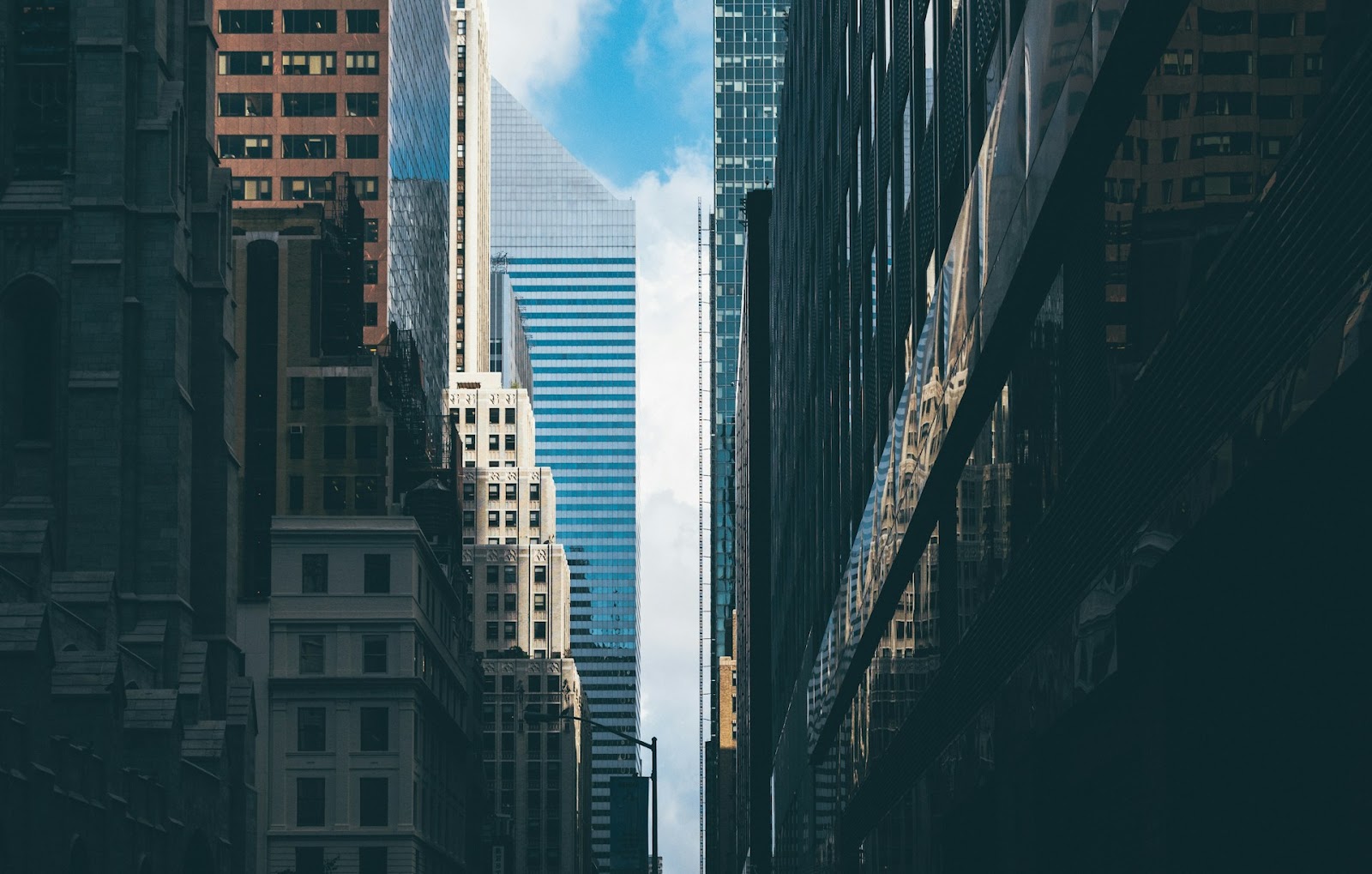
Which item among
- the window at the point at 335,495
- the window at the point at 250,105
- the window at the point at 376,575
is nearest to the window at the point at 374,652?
the window at the point at 376,575

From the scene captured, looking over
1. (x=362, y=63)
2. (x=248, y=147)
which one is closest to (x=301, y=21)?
(x=362, y=63)

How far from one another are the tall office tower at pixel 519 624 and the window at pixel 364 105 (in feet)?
166

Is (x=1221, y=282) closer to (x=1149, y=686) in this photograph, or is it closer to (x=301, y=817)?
(x=1149, y=686)

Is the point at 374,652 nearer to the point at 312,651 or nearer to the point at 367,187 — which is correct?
the point at 312,651

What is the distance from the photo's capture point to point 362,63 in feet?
430

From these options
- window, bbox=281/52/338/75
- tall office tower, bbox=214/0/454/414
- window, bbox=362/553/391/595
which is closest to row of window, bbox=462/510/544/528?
tall office tower, bbox=214/0/454/414

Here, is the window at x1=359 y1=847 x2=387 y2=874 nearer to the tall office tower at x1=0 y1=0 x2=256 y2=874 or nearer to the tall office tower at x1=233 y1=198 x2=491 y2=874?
the tall office tower at x1=233 y1=198 x2=491 y2=874

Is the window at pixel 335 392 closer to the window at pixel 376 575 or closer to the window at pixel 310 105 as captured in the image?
the window at pixel 376 575

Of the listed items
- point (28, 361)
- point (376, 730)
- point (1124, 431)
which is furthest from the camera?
point (376, 730)

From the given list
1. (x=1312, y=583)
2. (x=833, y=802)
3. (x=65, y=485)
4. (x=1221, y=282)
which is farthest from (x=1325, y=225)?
(x=65, y=485)

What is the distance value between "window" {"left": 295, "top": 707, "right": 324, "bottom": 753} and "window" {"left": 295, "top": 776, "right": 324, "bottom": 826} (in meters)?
1.71

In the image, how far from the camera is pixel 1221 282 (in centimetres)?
1002

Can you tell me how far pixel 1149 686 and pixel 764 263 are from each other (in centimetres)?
8710

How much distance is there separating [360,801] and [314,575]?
1269 centimetres
